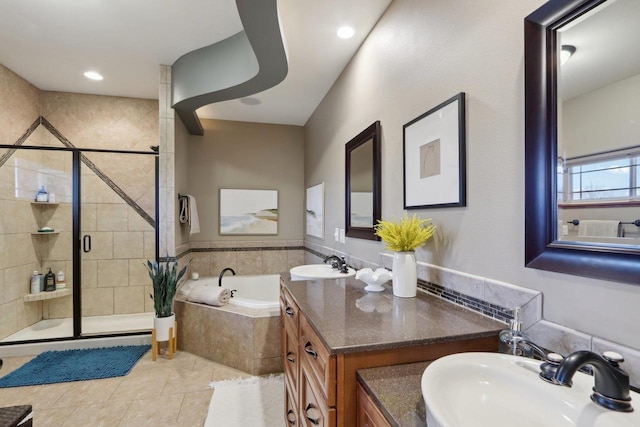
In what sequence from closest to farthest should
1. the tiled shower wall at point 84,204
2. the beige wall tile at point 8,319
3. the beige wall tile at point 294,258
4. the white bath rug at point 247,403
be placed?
1. the white bath rug at point 247,403
2. the beige wall tile at point 8,319
3. the tiled shower wall at point 84,204
4. the beige wall tile at point 294,258

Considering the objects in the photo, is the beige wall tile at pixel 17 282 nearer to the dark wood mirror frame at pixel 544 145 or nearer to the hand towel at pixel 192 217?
the hand towel at pixel 192 217

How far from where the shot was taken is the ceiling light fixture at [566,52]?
897 mm

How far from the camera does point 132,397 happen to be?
2.23m

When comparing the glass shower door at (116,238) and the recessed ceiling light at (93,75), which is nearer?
the recessed ceiling light at (93,75)

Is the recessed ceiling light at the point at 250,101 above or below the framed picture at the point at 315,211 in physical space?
above

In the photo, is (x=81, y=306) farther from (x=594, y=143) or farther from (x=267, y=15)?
(x=594, y=143)

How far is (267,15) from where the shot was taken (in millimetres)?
1658

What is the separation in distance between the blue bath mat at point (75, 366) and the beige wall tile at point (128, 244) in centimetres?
103

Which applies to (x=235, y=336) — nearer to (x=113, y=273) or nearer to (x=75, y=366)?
(x=75, y=366)

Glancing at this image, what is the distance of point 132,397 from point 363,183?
2281 mm

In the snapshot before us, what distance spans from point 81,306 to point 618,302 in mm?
4064

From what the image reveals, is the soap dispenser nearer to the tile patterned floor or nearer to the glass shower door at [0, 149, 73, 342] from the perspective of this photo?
the tile patterned floor

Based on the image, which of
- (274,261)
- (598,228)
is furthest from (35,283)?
(598,228)

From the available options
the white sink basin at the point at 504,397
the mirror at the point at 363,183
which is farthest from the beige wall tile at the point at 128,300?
the white sink basin at the point at 504,397
